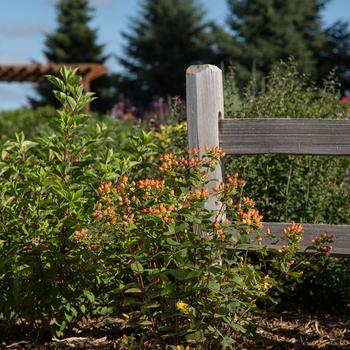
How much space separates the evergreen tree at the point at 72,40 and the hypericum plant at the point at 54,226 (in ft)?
86.6

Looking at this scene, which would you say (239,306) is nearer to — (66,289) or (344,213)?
(66,289)

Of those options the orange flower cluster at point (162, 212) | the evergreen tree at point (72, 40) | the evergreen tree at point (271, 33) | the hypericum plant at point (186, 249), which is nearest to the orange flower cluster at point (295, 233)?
the hypericum plant at point (186, 249)

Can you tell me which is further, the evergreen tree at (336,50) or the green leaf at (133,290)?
the evergreen tree at (336,50)

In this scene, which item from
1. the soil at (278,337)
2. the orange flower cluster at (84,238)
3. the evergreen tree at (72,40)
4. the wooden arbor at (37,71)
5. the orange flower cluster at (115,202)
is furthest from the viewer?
the evergreen tree at (72,40)

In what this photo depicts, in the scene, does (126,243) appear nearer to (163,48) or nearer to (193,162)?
(193,162)

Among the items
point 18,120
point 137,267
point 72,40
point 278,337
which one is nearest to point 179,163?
point 137,267

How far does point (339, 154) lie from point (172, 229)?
107cm

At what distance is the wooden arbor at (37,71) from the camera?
1888cm

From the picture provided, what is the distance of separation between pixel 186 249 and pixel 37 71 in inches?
657

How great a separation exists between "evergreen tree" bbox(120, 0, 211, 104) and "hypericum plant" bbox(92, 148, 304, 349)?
23.6 metres

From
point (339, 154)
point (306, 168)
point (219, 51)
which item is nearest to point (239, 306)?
point (339, 154)

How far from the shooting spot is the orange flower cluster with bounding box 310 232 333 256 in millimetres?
3719

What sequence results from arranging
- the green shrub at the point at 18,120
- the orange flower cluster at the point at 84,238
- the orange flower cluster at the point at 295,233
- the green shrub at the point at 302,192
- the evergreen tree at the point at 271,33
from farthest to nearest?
the evergreen tree at the point at 271,33 < the green shrub at the point at 18,120 < the green shrub at the point at 302,192 < the orange flower cluster at the point at 84,238 < the orange flower cluster at the point at 295,233

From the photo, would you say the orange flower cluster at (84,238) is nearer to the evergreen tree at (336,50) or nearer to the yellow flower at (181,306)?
the yellow flower at (181,306)
